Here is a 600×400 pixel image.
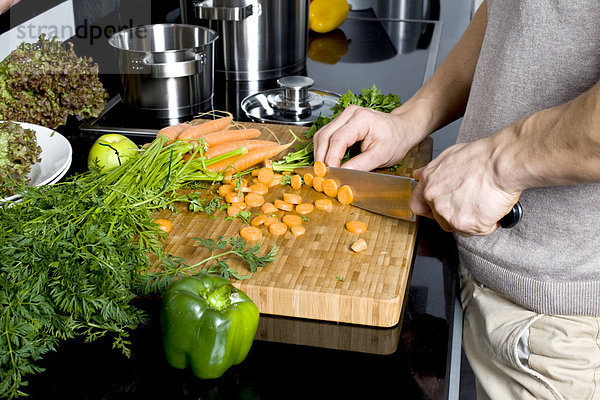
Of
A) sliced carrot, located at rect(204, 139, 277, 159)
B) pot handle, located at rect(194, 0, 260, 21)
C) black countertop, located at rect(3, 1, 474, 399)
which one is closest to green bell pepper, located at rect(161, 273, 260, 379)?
black countertop, located at rect(3, 1, 474, 399)

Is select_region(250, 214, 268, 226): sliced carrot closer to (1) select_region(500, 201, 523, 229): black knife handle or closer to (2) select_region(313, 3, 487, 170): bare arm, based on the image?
(2) select_region(313, 3, 487, 170): bare arm

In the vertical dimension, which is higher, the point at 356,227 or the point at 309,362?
the point at 356,227

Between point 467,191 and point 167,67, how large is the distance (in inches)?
40.7

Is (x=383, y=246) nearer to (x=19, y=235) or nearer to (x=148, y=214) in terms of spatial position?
(x=148, y=214)

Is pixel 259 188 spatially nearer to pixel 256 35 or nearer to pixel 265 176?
pixel 265 176

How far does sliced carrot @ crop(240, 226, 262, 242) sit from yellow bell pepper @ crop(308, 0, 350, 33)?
1.63 metres

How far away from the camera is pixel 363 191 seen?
57.6 inches

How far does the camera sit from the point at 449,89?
1592 millimetres

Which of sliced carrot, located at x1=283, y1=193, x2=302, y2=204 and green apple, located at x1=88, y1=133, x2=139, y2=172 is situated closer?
sliced carrot, located at x1=283, y1=193, x2=302, y2=204

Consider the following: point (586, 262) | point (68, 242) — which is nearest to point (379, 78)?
point (586, 262)


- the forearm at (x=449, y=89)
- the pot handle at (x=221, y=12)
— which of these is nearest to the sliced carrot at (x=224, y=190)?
the forearm at (x=449, y=89)

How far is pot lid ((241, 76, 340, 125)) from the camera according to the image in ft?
6.61

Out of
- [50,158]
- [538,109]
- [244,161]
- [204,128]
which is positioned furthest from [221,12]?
[538,109]

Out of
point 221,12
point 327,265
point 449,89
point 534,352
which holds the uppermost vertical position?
point 221,12
